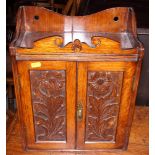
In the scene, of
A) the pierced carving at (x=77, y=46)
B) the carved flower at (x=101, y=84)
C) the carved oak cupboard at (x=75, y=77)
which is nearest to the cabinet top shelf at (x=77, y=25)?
the carved oak cupboard at (x=75, y=77)

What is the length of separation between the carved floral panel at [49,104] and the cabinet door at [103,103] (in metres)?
0.12

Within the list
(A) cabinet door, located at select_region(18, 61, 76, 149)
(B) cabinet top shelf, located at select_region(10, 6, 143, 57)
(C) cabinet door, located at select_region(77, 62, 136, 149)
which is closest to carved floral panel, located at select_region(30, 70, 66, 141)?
(A) cabinet door, located at select_region(18, 61, 76, 149)

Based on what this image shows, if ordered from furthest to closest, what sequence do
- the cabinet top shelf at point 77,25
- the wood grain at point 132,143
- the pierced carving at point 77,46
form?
the wood grain at point 132,143 < the cabinet top shelf at point 77,25 < the pierced carving at point 77,46

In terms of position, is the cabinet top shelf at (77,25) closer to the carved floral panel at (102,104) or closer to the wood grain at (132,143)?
the carved floral panel at (102,104)

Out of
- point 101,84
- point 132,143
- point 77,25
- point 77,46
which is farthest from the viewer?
point 132,143

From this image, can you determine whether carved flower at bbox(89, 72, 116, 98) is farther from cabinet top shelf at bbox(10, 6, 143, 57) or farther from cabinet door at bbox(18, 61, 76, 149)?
cabinet top shelf at bbox(10, 6, 143, 57)

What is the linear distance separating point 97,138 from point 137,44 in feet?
2.44

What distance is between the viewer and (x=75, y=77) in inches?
57.8

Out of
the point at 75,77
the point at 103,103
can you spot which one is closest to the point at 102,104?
the point at 103,103

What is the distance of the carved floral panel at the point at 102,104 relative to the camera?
4.84 ft

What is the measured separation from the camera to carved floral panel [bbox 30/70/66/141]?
4.83 feet

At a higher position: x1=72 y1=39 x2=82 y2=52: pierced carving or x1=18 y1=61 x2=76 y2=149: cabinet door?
x1=72 y1=39 x2=82 y2=52: pierced carving

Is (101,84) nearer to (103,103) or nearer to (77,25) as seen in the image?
(103,103)

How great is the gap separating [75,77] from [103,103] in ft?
0.90
